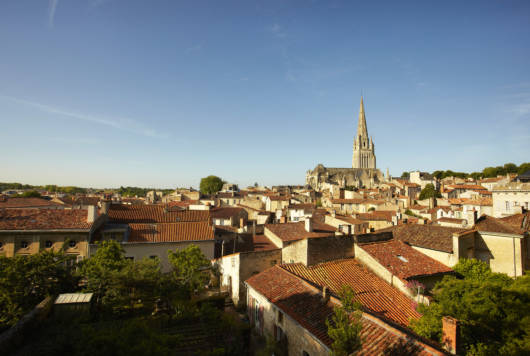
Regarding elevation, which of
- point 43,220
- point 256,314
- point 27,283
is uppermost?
point 43,220

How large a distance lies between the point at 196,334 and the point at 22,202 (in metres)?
59.9

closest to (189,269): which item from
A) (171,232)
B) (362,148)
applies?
(171,232)

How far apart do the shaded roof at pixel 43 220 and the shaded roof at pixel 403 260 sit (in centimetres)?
2005

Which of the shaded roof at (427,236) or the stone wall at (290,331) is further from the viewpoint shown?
the shaded roof at (427,236)

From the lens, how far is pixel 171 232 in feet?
78.5

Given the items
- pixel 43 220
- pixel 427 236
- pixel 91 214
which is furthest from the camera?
pixel 91 214

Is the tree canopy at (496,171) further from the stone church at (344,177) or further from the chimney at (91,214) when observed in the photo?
the chimney at (91,214)

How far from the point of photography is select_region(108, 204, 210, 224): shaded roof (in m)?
25.6

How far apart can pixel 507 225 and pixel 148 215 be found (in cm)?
2758

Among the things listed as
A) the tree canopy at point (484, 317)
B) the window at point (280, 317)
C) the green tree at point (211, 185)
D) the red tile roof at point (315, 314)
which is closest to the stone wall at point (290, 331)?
the window at point (280, 317)

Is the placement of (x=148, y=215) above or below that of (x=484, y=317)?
above

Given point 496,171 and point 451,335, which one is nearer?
point 451,335

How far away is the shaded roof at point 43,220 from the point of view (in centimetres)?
2056

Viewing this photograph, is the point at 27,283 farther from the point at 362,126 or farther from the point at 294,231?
the point at 362,126
